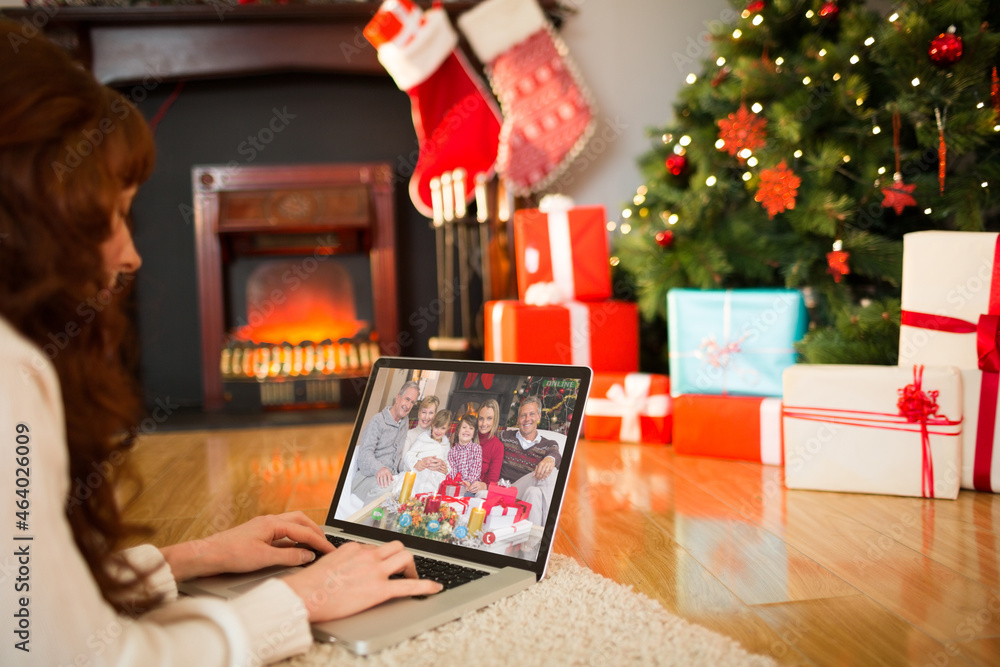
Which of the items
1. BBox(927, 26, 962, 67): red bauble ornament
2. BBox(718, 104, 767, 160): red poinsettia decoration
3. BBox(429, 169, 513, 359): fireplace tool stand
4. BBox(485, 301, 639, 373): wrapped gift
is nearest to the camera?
BBox(927, 26, 962, 67): red bauble ornament

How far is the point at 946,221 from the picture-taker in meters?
2.15

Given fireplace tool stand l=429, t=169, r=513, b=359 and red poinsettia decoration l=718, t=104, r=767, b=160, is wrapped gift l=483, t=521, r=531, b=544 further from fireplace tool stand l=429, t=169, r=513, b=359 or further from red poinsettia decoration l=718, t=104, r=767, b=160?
fireplace tool stand l=429, t=169, r=513, b=359

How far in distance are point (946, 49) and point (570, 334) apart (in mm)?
1168

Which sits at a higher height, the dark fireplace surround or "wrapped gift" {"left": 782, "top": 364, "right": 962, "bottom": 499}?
the dark fireplace surround

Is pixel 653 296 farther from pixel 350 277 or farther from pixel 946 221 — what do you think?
pixel 350 277

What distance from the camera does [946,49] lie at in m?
1.68

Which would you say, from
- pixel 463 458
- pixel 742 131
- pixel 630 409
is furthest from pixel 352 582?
pixel 742 131

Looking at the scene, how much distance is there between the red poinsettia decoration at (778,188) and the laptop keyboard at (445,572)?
1.37 meters

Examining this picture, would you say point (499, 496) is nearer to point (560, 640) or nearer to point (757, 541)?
point (560, 640)

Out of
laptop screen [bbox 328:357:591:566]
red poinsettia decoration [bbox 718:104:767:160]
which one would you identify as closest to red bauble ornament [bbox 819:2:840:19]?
red poinsettia decoration [bbox 718:104:767:160]

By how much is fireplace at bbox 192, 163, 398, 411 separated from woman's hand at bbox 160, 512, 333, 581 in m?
1.89

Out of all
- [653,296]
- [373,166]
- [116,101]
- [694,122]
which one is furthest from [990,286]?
[373,166]

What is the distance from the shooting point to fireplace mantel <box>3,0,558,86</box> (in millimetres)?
2641

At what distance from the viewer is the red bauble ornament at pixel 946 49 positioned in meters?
1.68
